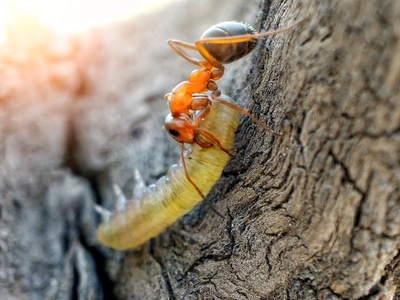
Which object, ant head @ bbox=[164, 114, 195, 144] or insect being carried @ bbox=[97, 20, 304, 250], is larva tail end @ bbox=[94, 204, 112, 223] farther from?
ant head @ bbox=[164, 114, 195, 144]

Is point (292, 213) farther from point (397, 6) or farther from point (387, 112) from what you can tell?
point (397, 6)

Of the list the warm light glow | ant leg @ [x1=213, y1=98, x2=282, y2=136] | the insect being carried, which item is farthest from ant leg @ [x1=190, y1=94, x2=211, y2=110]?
the warm light glow

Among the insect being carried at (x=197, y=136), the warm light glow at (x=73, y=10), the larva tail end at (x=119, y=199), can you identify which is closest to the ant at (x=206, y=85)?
the insect being carried at (x=197, y=136)

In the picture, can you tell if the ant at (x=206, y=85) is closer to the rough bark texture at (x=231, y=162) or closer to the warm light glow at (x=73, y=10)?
the rough bark texture at (x=231, y=162)

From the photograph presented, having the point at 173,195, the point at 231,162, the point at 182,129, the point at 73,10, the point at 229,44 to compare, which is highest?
the point at 73,10

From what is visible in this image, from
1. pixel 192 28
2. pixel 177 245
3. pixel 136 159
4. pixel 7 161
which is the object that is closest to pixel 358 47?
pixel 177 245

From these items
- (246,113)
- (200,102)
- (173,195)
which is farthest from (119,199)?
(246,113)

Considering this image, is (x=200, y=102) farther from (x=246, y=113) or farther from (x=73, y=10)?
(x=73, y=10)
